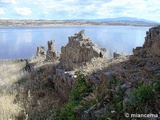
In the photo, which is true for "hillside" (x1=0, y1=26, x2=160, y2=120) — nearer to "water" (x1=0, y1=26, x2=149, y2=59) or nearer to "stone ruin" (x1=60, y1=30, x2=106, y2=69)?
"stone ruin" (x1=60, y1=30, x2=106, y2=69)

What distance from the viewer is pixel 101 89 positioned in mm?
6844

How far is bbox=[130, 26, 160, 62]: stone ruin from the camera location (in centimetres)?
727

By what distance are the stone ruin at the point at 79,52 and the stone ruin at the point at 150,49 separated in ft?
7.94

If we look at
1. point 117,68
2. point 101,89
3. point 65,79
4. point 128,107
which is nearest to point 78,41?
point 65,79

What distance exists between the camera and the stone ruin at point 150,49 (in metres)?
7.27

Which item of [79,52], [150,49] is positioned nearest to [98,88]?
[150,49]

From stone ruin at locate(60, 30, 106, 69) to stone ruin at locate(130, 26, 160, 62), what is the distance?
242cm

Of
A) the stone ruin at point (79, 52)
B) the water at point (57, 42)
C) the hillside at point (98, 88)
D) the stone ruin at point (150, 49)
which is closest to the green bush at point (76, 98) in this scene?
the hillside at point (98, 88)

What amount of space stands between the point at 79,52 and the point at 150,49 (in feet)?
12.3

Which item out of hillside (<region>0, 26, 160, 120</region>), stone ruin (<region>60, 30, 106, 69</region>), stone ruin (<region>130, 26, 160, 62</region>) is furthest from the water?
stone ruin (<region>130, 26, 160, 62</region>)

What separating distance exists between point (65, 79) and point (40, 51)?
1530 cm

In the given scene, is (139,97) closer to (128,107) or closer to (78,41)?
(128,107)

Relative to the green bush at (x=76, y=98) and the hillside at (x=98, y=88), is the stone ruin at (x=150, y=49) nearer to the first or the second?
the hillside at (x=98, y=88)

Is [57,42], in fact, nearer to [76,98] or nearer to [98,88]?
[76,98]
